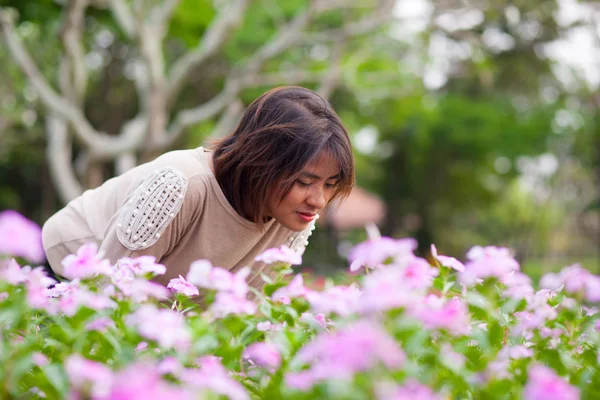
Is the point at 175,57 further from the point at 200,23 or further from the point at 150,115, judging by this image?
the point at 150,115

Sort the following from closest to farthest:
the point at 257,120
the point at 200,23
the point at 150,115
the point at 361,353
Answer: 1. the point at 361,353
2. the point at 257,120
3. the point at 150,115
4. the point at 200,23

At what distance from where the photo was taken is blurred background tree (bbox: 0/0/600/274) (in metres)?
8.03

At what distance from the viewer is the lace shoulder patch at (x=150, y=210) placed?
1979 millimetres

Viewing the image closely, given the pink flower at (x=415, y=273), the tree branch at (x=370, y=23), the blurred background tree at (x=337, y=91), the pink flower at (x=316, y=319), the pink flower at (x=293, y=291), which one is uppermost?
the pink flower at (x=415, y=273)

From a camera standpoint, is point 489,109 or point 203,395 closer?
point 203,395

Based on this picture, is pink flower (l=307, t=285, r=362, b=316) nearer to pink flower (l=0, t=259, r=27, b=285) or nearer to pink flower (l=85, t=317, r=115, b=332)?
pink flower (l=85, t=317, r=115, b=332)

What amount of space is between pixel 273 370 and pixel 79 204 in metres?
1.53

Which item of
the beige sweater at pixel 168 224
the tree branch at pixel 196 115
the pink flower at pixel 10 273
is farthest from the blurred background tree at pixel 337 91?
the pink flower at pixel 10 273

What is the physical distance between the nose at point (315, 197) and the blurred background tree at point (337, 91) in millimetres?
5847

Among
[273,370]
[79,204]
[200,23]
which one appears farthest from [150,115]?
[273,370]

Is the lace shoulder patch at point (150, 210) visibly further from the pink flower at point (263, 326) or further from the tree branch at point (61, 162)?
the tree branch at point (61, 162)

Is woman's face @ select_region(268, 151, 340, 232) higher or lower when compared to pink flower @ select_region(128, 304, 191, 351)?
lower

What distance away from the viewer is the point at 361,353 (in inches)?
33.7

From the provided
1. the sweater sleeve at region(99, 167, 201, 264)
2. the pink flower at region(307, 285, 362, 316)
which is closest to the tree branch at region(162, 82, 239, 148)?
the sweater sleeve at region(99, 167, 201, 264)
